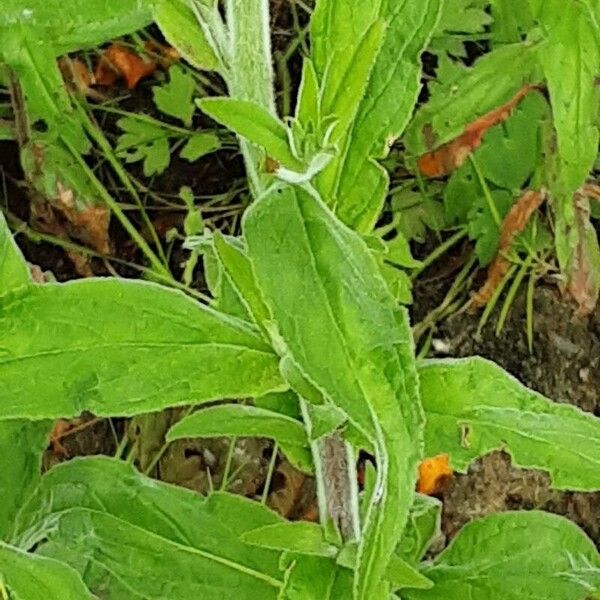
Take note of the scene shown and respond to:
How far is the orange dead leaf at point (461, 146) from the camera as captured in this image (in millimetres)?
1523

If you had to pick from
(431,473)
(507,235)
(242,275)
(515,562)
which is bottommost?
(431,473)

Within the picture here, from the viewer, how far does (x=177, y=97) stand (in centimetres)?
166

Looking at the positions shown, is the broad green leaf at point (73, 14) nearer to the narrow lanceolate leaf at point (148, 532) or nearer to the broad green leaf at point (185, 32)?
the broad green leaf at point (185, 32)

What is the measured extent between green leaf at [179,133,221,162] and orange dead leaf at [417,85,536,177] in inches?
10.1

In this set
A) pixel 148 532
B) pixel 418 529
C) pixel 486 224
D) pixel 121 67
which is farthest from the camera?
pixel 121 67

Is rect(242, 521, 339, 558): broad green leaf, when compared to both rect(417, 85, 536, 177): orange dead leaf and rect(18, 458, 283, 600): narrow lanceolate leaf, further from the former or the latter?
rect(417, 85, 536, 177): orange dead leaf

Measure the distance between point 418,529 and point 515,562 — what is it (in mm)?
96

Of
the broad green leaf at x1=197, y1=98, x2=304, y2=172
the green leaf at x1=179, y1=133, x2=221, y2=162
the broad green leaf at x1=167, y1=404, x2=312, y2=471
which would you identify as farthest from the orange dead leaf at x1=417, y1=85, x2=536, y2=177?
the broad green leaf at x1=197, y1=98, x2=304, y2=172

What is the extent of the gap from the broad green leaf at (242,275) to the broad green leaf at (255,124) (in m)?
0.13

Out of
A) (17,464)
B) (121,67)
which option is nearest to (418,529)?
(17,464)

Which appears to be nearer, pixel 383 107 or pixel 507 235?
pixel 383 107

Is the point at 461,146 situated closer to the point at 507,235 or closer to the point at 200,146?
the point at 507,235

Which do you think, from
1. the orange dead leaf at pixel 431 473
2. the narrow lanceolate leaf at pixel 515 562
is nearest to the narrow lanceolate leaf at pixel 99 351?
the narrow lanceolate leaf at pixel 515 562

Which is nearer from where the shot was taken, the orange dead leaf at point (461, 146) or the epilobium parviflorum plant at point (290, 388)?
the epilobium parviflorum plant at point (290, 388)
